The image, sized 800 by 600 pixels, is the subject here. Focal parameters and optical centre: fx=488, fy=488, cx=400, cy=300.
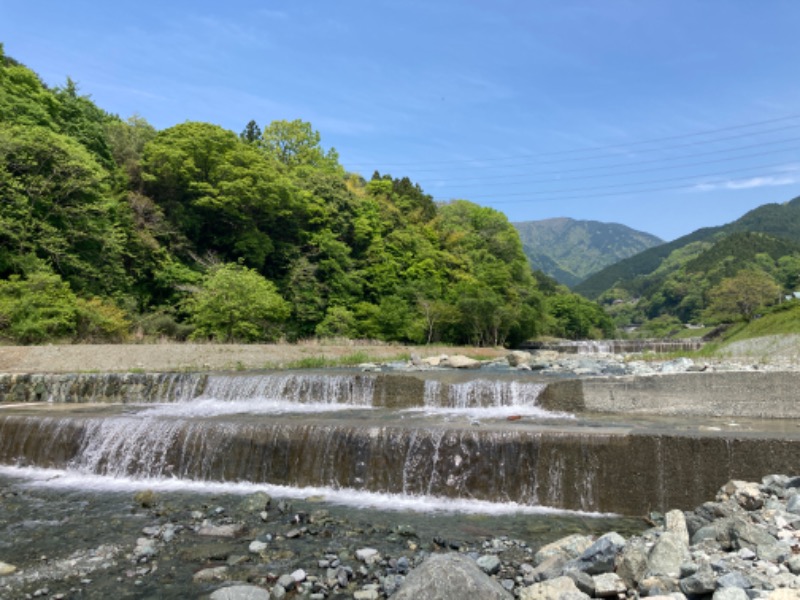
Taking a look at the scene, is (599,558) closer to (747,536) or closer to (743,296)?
(747,536)

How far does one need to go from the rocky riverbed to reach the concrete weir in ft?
2.20

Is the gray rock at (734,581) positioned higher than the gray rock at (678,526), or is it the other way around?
the gray rock at (734,581)

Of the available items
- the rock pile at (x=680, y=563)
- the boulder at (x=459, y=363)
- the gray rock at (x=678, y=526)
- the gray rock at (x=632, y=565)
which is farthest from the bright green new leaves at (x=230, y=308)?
the gray rock at (x=632, y=565)

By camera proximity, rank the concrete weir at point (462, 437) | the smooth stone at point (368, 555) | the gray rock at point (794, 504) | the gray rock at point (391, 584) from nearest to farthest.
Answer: the gray rock at point (391, 584) < the gray rock at point (794, 504) < the smooth stone at point (368, 555) < the concrete weir at point (462, 437)

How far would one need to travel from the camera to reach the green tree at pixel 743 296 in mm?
48625

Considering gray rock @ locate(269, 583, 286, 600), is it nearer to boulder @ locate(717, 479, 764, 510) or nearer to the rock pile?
the rock pile

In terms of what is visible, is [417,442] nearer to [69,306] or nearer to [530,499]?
[530,499]

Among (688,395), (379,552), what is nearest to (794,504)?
(379,552)

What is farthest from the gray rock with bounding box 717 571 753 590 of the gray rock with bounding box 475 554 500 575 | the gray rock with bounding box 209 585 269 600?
the gray rock with bounding box 209 585 269 600

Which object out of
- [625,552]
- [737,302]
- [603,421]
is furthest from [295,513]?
[737,302]

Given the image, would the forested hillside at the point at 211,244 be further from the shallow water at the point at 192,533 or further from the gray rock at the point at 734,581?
the gray rock at the point at 734,581

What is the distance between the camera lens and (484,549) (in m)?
5.94

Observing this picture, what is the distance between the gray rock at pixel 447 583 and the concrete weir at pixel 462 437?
4.07 m

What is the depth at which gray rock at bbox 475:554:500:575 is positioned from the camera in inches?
205
